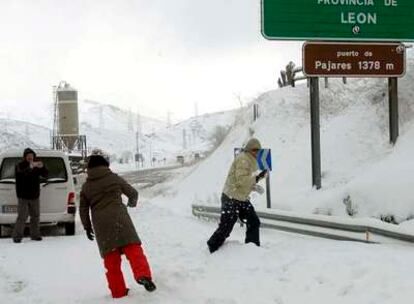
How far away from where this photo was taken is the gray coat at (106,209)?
7141mm

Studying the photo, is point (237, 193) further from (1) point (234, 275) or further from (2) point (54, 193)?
(2) point (54, 193)

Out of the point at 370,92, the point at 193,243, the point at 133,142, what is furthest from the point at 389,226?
the point at 133,142

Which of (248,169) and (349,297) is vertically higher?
(248,169)

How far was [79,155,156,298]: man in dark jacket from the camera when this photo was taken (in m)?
7.09

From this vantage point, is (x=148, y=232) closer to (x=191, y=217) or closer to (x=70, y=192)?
(x=70, y=192)

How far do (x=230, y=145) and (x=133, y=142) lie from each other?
152 meters

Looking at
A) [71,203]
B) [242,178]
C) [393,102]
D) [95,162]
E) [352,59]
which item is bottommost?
[71,203]

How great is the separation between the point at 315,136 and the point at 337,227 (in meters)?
5.35

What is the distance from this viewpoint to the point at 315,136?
49.4 ft

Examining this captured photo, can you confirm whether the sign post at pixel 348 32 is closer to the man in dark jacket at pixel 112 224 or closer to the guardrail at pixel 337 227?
the guardrail at pixel 337 227

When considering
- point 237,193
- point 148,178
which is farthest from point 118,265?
point 148,178

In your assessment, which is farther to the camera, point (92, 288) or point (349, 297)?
point (92, 288)

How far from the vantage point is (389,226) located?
8758 millimetres

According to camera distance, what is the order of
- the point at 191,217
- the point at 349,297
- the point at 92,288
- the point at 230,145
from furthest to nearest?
1. the point at 230,145
2. the point at 191,217
3. the point at 92,288
4. the point at 349,297
